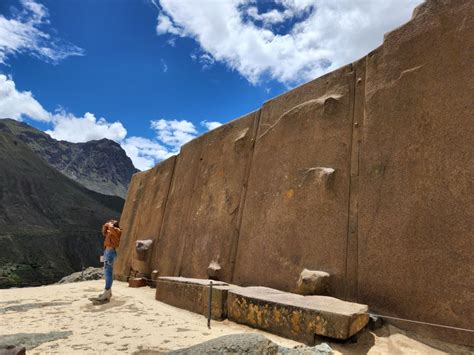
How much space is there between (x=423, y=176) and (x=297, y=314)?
5.10ft

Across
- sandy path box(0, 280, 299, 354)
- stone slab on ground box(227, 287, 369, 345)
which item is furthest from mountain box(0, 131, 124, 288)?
stone slab on ground box(227, 287, 369, 345)

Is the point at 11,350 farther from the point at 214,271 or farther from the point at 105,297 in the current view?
the point at 214,271

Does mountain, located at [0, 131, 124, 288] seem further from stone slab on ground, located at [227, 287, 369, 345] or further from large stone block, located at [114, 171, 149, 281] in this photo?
stone slab on ground, located at [227, 287, 369, 345]

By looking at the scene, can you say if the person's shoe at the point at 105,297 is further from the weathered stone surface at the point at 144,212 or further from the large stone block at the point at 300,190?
the weathered stone surface at the point at 144,212

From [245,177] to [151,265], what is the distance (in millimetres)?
3415

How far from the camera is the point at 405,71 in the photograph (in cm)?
359

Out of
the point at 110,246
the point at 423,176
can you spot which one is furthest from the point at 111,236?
the point at 423,176

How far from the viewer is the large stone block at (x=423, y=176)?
112 inches

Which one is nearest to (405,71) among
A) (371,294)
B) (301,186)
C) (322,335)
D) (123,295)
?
(301,186)

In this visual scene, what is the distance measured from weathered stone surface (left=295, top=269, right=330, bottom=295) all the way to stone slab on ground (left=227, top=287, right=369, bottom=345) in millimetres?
177

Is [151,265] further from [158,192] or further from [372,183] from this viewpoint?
[372,183]

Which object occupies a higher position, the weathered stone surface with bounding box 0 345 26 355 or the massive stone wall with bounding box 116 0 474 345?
the massive stone wall with bounding box 116 0 474 345

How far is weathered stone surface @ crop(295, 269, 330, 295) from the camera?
12.2ft

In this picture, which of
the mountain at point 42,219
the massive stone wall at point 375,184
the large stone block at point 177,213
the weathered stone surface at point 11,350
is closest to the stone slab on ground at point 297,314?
the massive stone wall at point 375,184
